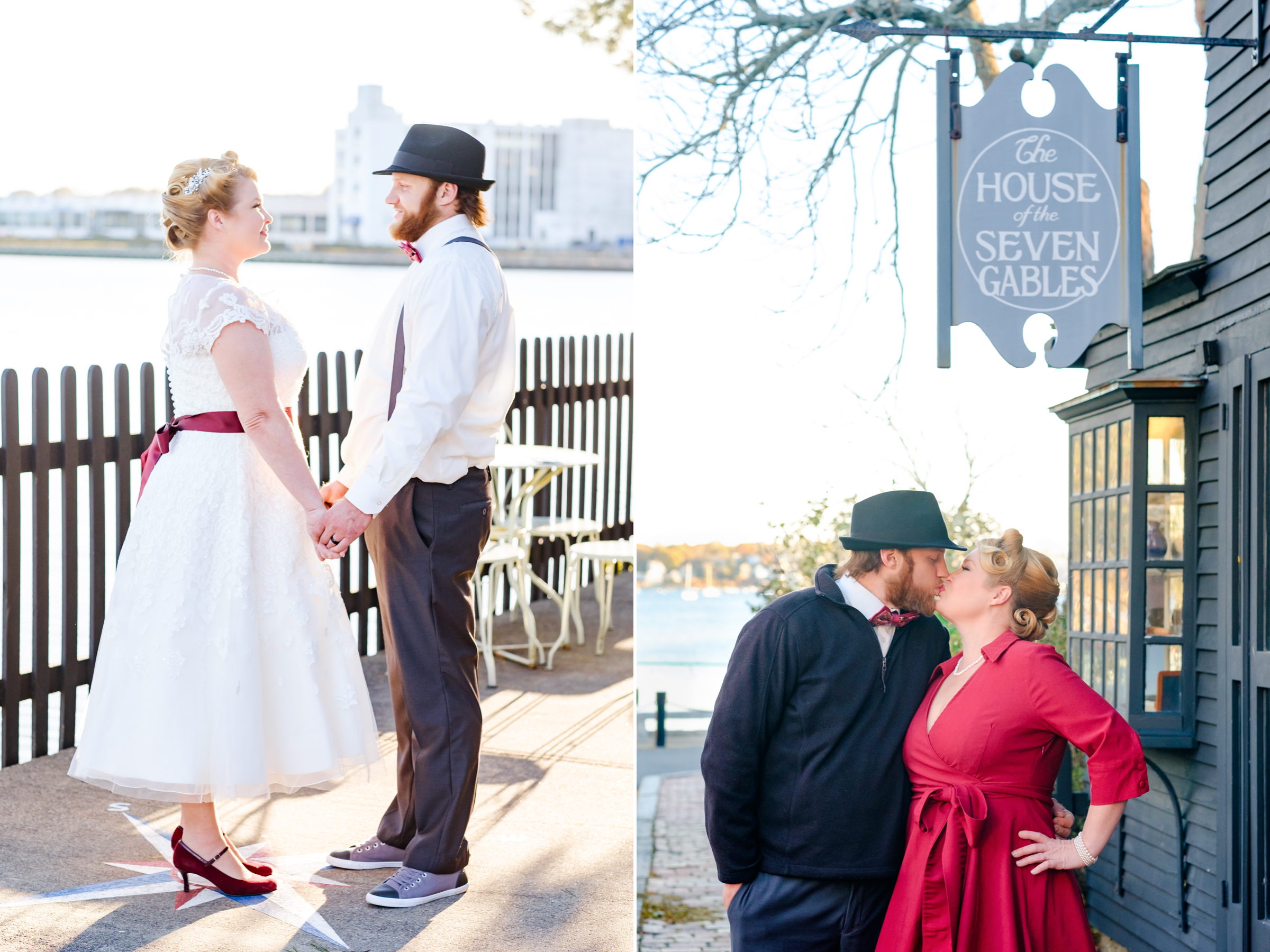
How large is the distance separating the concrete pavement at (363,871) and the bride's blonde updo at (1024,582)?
1421 millimetres

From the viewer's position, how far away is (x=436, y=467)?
3.04 m

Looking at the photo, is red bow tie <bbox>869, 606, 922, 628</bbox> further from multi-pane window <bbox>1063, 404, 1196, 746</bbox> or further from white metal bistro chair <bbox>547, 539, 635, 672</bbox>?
white metal bistro chair <bbox>547, 539, 635, 672</bbox>

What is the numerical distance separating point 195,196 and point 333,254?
4906 centimetres

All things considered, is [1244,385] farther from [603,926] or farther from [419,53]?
[419,53]

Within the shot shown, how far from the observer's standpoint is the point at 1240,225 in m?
2.67

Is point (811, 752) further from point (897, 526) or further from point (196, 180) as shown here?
point (196, 180)

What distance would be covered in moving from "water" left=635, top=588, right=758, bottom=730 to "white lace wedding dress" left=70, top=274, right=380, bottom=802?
32.0 inches

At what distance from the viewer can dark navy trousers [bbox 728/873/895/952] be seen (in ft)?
7.48

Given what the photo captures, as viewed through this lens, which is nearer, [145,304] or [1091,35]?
[1091,35]

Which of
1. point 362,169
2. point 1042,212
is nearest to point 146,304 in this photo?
point 362,169

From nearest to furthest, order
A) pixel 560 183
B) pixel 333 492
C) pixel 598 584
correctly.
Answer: pixel 333 492, pixel 598 584, pixel 560 183

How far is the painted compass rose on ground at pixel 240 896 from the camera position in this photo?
3.04 m

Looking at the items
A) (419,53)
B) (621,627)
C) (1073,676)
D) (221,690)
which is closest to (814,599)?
(1073,676)

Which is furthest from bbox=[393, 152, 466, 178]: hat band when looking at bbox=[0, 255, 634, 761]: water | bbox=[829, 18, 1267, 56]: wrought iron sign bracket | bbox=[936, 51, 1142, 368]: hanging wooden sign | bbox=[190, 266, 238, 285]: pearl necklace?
bbox=[0, 255, 634, 761]: water
